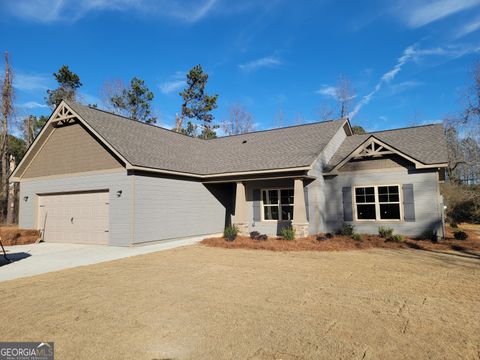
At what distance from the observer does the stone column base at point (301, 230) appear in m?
13.9

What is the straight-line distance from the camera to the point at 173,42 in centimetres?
2191

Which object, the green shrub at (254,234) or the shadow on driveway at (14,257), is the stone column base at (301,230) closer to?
the green shrub at (254,234)

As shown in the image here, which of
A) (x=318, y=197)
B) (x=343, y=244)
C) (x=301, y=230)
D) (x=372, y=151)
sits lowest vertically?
(x=343, y=244)

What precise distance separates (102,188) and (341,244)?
10.5m

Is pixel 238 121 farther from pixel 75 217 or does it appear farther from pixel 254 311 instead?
pixel 254 311

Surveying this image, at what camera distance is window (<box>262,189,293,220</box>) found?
15.8 meters

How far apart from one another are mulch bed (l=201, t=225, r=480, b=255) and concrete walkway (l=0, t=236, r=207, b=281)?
2.57 meters

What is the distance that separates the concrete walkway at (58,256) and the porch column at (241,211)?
295 cm

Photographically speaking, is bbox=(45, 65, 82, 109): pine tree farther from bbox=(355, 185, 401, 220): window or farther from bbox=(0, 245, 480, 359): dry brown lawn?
bbox=(355, 185, 401, 220): window

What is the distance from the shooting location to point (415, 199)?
545 inches

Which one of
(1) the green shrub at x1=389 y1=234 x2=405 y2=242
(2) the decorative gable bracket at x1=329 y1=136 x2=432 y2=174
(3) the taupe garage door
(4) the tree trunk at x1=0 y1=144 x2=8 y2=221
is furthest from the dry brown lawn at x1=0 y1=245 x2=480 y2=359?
(4) the tree trunk at x1=0 y1=144 x2=8 y2=221

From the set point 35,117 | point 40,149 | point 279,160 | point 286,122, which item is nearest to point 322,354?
point 279,160

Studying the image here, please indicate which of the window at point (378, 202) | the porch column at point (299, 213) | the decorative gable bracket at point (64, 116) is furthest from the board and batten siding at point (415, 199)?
the decorative gable bracket at point (64, 116)

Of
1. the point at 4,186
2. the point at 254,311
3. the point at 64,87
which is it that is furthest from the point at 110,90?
the point at 254,311
